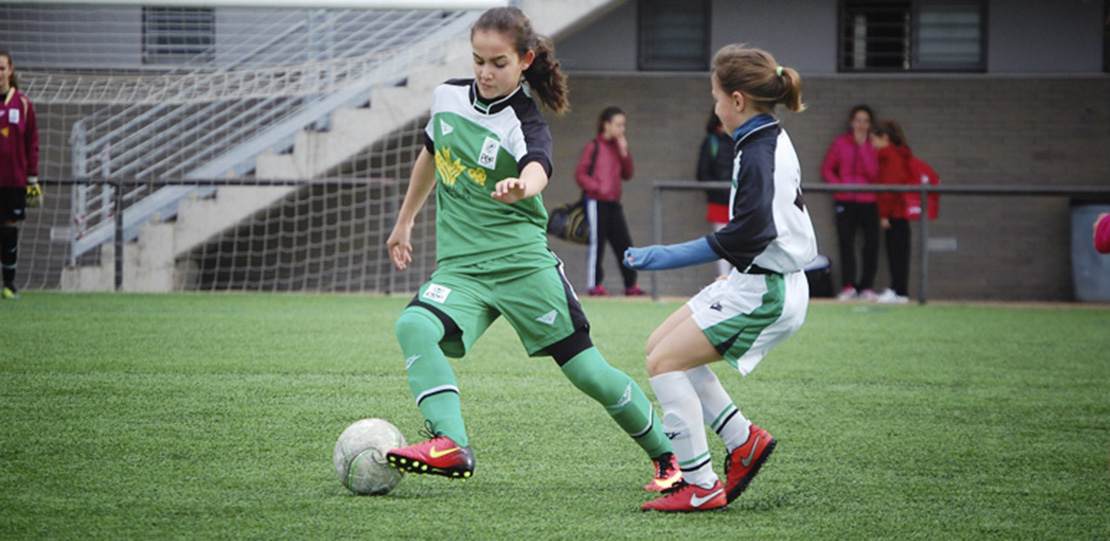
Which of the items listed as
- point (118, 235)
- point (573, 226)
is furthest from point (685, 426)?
point (118, 235)

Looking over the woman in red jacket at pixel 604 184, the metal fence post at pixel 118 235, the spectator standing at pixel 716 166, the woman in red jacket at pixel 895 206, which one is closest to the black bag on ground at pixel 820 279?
the woman in red jacket at pixel 895 206

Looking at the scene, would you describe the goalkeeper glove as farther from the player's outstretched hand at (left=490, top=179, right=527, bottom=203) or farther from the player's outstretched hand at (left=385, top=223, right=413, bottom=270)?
the player's outstretched hand at (left=490, top=179, right=527, bottom=203)

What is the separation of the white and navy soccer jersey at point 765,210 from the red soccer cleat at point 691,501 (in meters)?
0.68

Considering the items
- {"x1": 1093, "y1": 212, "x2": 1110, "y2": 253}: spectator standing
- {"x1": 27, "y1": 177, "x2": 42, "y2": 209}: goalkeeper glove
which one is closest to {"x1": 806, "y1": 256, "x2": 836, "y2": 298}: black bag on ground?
{"x1": 27, "y1": 177, "x2": 42, "y2": 209}: goalkeeper glove

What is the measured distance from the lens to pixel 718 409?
12.9ft

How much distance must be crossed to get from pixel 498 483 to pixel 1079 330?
290 inches

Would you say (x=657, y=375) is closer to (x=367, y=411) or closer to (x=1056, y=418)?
(x=367, y=411)

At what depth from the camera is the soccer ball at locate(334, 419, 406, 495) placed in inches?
151

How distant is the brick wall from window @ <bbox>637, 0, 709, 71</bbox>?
0.28 metres

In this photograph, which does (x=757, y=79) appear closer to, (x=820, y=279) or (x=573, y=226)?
(x=573, y=226)

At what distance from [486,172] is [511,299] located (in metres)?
0.43

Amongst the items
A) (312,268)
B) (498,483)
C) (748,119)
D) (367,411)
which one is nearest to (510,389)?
(367,411)

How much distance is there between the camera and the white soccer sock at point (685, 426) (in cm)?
379

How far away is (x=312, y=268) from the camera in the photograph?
47.1ft
